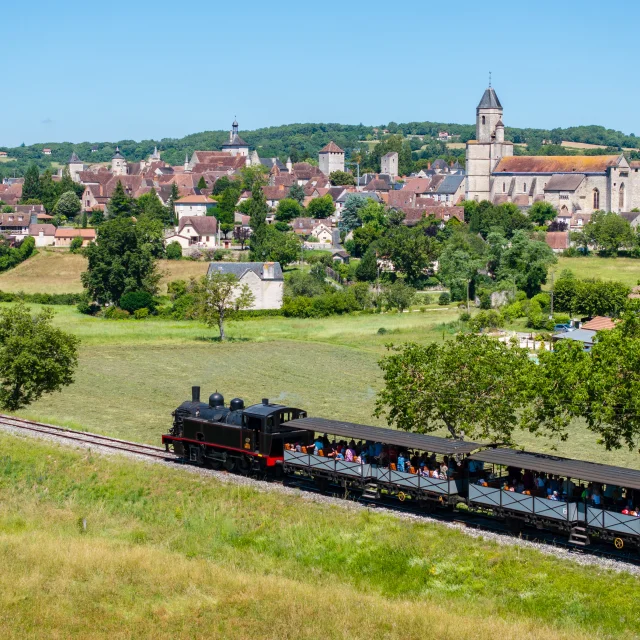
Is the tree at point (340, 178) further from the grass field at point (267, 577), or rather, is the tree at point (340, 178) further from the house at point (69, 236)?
the grass field at point (267, 577)

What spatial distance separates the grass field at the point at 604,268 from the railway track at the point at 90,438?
6210 cm

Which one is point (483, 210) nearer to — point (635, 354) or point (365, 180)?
point (365, 180)

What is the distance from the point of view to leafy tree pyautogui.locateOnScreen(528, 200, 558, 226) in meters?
125

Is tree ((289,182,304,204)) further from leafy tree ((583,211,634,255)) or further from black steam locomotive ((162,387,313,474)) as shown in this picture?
black steam locomotive ((162,387,313,474))

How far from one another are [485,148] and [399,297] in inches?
2553

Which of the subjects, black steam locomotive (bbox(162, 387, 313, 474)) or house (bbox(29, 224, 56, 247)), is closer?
black steam locomotive (bbox(162, 387, 313, 474))

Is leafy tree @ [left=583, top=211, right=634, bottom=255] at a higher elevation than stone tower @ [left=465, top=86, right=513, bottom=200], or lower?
lower

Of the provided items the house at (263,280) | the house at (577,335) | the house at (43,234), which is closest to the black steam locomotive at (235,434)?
the house at (577,335)

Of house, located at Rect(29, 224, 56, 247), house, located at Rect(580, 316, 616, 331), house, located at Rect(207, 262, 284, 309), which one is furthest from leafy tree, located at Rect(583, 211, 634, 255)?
house, located at Rect(29, 224, 56, 247)

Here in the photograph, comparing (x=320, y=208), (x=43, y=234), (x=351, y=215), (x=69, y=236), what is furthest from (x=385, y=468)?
(x=320, y=208)

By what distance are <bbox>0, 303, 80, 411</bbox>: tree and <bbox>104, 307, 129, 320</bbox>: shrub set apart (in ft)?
130

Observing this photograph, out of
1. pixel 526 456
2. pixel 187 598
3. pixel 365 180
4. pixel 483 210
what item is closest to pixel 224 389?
pixel 526 456

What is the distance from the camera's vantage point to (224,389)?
167 ft

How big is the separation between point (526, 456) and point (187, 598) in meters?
8.97
